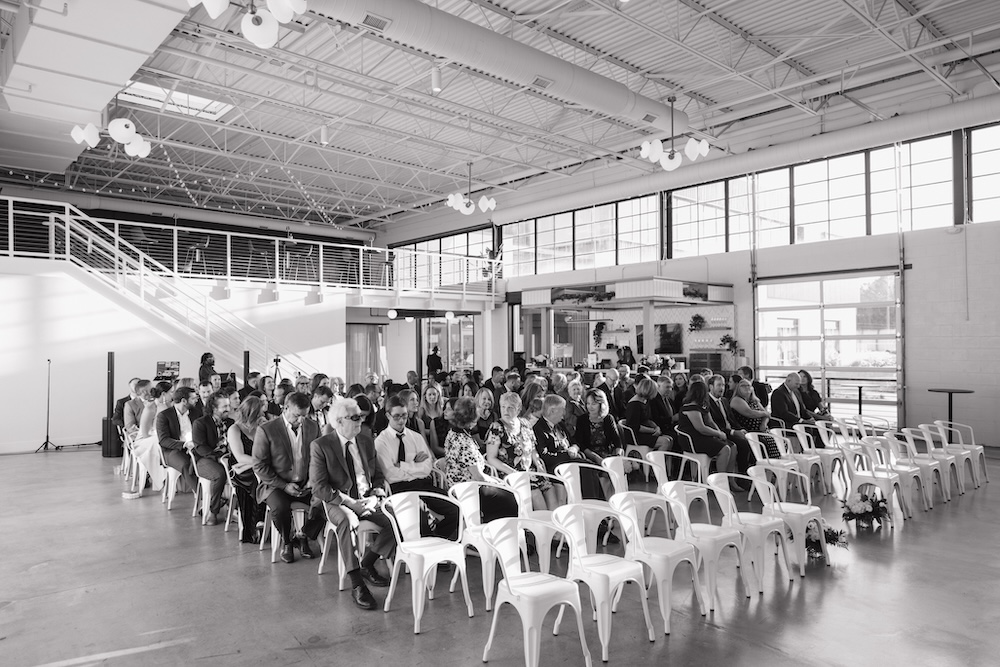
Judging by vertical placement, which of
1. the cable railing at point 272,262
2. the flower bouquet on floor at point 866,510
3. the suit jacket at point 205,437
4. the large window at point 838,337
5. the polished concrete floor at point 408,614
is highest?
the cable railing at point 272,262

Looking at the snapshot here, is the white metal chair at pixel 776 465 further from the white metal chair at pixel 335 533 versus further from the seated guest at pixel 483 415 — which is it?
the white metal chair at pixel 335 533

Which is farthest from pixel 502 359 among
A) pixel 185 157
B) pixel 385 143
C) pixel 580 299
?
pixel 185 157

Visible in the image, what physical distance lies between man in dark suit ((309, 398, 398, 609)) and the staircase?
9228 millimetres

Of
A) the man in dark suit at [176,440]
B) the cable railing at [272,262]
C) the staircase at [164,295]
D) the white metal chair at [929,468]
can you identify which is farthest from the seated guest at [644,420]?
the cable railing at [272,262]

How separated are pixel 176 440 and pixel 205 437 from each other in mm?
872

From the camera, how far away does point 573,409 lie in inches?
282

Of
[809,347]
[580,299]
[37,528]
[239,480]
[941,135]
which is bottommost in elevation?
[37,528]

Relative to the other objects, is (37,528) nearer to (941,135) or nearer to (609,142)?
(609,142)

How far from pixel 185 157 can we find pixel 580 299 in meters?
10.7

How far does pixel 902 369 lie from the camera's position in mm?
12031

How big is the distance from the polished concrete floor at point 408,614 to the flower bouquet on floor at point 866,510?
5.8 inches

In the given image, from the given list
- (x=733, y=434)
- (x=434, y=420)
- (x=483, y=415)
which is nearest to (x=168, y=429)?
(x=434, y=420)

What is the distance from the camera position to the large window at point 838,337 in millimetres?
12383

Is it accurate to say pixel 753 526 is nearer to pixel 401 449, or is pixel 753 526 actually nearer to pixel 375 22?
pixel 401 449
